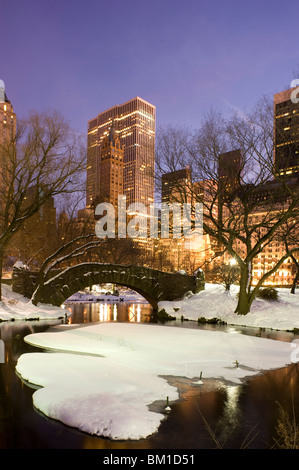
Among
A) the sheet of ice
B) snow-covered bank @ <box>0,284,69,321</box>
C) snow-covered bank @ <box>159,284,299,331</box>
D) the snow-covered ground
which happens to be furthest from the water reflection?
the sheet of ice

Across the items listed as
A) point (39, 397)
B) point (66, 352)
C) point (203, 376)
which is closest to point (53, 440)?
point (39, 397)

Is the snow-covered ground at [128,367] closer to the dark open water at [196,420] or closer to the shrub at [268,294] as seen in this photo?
the dark open water at [196,420]

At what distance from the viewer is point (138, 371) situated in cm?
1168

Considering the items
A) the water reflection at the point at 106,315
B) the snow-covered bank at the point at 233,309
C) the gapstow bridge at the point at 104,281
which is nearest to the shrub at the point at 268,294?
the snow-covered bank at the point at 233,309

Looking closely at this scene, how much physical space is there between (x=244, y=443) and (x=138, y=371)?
5042 millimetres

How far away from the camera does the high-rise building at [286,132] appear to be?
20.1 metres

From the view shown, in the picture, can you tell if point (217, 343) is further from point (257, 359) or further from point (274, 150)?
point (274, 150)

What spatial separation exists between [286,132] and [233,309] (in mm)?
13731

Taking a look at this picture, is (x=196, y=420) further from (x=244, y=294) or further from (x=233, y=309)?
(x=233, y=309)

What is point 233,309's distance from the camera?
2834cm

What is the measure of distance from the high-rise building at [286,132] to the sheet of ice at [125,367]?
1098 cm

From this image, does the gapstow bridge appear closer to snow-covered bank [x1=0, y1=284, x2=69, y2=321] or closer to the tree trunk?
snow-covered bank [x1=0, y1=284, x2=69, y2=321]

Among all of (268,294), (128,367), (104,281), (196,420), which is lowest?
(196,420)

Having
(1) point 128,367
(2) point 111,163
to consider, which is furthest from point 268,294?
(2) point 111,163
